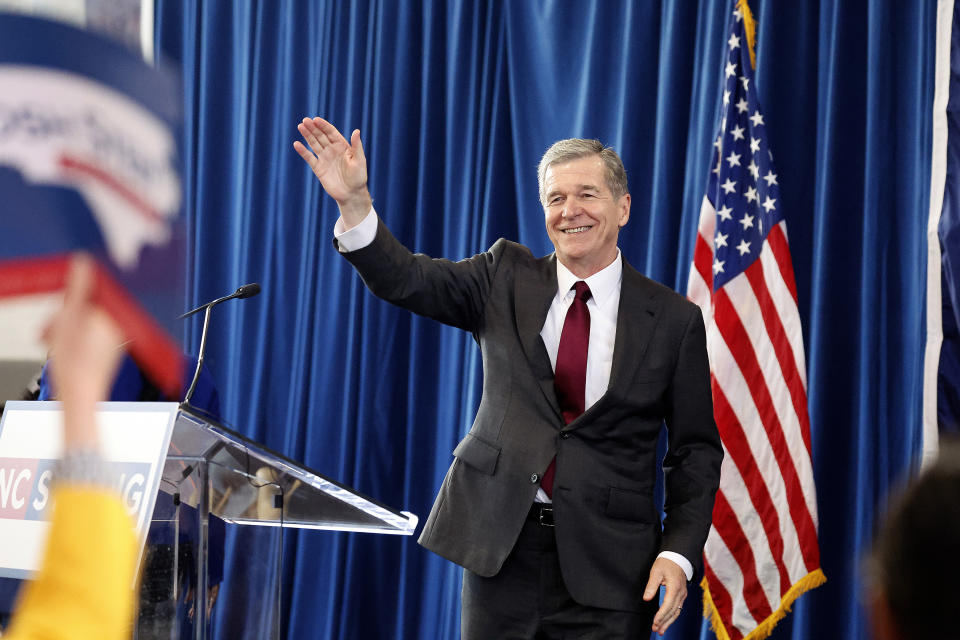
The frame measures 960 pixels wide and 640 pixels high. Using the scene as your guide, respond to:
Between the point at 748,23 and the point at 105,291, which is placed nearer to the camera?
the point at 105,291

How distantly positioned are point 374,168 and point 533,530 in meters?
2.74

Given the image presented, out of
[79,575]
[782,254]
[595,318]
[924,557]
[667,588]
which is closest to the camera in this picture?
[924,557]

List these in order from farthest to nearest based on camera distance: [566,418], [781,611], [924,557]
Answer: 1. [781,611]
2. [566,418]
3. [924,557]

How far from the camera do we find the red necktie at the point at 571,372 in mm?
2232

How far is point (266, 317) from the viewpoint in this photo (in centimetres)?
480

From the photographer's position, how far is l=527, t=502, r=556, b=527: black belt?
2178mm

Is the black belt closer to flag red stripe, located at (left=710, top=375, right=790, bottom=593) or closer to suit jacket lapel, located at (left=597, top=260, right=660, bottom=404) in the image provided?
suit jacket lapel, located at (left=597, top=260, right=660, bottom=404)

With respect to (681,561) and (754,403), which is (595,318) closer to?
(681,561)

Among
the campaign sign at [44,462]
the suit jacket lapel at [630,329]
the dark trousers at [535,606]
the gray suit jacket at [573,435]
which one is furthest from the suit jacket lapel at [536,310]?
the campaign sign at [44,462]

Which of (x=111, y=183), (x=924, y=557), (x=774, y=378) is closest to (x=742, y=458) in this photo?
(x=774, y=378)

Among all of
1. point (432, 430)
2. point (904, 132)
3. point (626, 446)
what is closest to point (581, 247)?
point (626, 446)

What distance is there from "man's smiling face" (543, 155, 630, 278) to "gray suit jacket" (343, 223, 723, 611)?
83 mm

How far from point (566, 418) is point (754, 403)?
145 centimetres

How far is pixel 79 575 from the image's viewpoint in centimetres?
63
